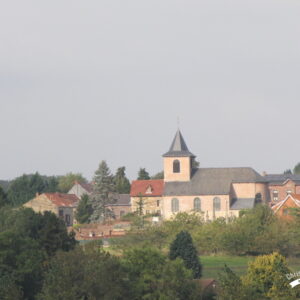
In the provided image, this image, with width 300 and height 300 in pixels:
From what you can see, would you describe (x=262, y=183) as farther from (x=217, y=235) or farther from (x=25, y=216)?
(x=25, y=216)

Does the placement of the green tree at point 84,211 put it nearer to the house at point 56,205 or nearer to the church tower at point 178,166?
the house at point 56,205

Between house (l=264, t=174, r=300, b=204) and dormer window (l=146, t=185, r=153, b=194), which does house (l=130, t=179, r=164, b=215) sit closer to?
dormer window (l=146, t=185, r=153, b=194)

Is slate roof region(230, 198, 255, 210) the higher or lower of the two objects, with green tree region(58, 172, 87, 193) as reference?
lower

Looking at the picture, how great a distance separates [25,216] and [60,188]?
86486mm

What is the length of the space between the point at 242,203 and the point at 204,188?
12.6 ft

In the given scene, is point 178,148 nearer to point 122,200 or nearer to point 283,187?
point 122,200

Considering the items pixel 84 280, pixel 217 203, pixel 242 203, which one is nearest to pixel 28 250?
pixel 84 280

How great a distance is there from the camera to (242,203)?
96812mm

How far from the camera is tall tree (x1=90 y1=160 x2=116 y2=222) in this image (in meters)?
105

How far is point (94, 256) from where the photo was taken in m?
49.5

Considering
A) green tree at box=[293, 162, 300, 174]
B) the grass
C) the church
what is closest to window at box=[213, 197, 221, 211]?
the church

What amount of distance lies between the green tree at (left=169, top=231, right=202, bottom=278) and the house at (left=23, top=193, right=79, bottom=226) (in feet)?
133

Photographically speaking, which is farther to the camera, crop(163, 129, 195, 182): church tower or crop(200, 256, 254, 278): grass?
crop(163, 129, 195, 182): church tower

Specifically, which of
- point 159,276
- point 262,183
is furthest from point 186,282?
point 262,183
